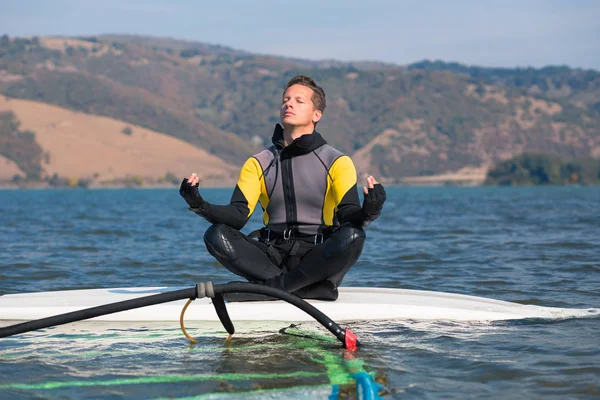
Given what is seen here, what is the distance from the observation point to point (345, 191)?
6.09 m

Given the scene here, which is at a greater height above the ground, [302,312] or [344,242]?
[344,242]

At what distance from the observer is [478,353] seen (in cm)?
561

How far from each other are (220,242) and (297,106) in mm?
1171

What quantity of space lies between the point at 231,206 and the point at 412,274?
6.03 meters

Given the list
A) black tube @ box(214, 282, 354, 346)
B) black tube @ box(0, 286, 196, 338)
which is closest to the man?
black tube @ box(214, 282, 354, 346)

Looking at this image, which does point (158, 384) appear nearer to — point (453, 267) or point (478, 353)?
point (478, 353)

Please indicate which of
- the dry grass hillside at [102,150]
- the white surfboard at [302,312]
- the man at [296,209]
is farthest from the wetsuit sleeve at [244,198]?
the dry grass hillside at [102,150]

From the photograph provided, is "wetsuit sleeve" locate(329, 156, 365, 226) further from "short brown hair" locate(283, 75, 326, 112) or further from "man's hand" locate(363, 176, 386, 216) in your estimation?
"short brown hair" locate(283, 75, 326, 112)

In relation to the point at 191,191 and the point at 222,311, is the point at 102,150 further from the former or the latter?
the point at 191,191

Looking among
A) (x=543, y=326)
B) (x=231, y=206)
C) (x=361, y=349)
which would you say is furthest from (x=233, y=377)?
(x=543, y=326)

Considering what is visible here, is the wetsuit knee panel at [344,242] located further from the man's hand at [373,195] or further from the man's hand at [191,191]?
the man's hand at [191,191]

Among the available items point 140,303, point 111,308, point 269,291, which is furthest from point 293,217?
point 111,308

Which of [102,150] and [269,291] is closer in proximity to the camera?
[269,291]

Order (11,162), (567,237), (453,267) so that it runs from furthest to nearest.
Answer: (11,162)
(567,237)
(453,267)
